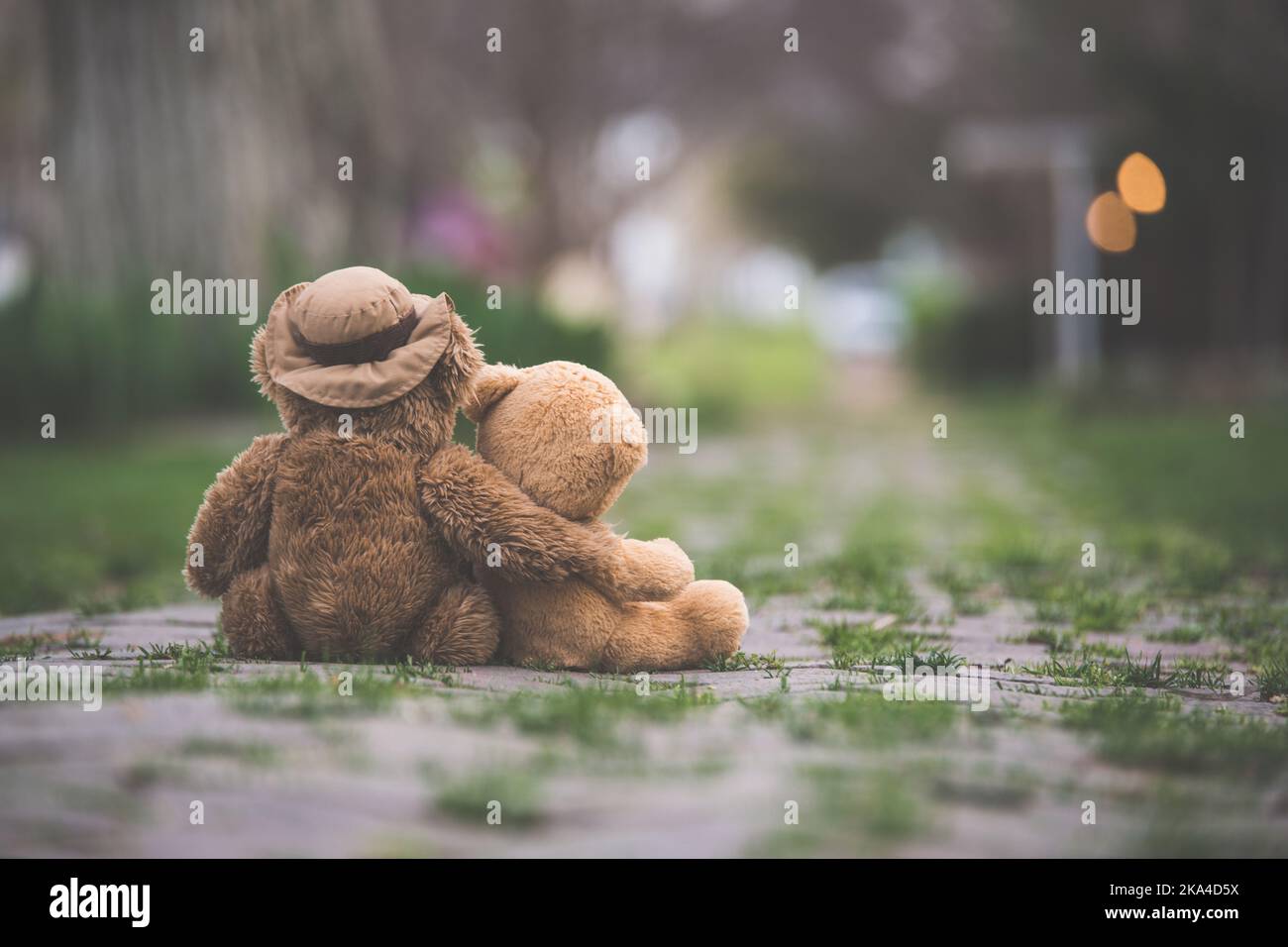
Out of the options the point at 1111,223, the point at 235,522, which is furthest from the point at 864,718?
the point at 1111,223

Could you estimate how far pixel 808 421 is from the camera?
16.4m

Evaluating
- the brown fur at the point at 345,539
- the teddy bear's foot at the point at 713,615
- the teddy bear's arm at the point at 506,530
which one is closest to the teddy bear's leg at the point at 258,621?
the brown fur at the point at 345,539

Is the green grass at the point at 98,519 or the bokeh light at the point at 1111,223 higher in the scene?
the bokeh light at the point at 1111,223

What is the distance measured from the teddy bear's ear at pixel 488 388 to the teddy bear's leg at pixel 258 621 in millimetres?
667

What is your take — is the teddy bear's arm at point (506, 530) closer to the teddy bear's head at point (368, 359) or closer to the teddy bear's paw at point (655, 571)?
the teddy bear's paw at point (655, 571)

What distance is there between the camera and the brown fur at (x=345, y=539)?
3.19 meters

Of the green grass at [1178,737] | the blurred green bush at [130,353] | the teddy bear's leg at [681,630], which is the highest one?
the blurred green bush at [130,353]

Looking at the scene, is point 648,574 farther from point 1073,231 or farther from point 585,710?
point 1073,231

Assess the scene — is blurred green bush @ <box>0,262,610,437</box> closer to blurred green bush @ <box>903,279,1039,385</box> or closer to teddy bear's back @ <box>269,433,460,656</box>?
teddy bear's back @ <box>269,433,460,656</box>

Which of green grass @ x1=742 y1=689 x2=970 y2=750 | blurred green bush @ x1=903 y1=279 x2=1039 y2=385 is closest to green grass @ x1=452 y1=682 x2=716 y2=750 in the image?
green grass @ x1=742 y1=689 x2=970 y2=750

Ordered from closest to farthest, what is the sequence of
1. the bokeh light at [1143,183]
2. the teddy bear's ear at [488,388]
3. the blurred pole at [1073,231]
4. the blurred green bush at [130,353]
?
1. the teddy bear's ear at [488,388]
2. the blurred green bush at [130,353]
3. the bokeh light at [1143,183]
4. the blurred pole at [1073,231]

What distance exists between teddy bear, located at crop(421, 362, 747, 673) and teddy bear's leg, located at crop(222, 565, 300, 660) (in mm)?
501
